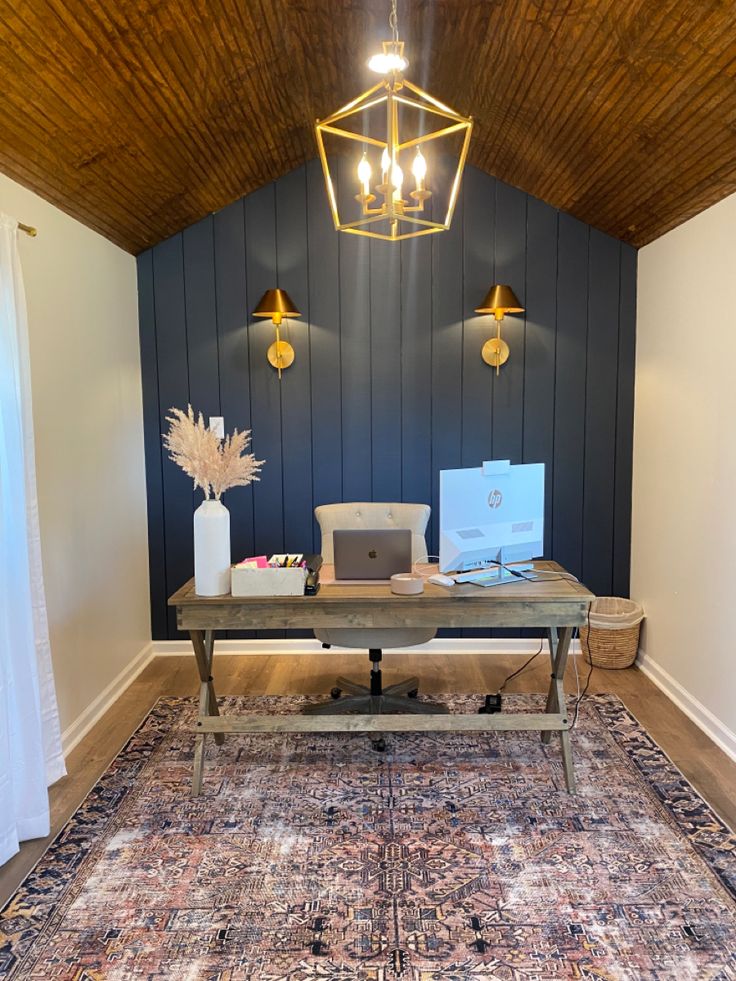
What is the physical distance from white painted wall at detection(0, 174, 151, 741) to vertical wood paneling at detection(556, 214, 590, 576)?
8.02ft

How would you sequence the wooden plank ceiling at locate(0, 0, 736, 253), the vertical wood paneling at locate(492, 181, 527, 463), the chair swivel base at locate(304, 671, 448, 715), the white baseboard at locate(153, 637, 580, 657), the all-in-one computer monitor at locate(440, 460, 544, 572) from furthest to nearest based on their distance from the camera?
the white baseboard at locate(153, 637, 580, 657)
the vertical wood paneling at locate(492, 181, 527, 463)
the chair swivel base at locate(304, 671, 448, 715)
the all-in-one computer monitor at locate(440, 460, 544, 572)
the wooden plank ceiling at locate(0, 0, 736, 253)

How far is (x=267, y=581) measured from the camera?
2.49 metres

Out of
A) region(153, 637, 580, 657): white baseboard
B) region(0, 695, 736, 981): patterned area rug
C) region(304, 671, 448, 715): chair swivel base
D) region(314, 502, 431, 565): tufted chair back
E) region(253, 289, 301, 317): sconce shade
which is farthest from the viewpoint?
region(153, 637, 580, 657): white baseboard

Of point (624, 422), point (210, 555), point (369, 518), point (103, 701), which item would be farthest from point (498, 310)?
point (103, 701)

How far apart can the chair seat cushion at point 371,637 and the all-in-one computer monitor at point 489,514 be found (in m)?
0.49

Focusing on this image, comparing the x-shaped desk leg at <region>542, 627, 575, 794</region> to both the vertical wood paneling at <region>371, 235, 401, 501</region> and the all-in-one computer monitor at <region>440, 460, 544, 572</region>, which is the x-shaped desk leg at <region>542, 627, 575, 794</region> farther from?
the vertical wood paneling at <region>371, 235, 401, 501</region>

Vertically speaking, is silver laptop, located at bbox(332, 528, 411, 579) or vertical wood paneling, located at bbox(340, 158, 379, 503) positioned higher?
vertical wood paneling, located at bbox(340, 158, 379, 503)

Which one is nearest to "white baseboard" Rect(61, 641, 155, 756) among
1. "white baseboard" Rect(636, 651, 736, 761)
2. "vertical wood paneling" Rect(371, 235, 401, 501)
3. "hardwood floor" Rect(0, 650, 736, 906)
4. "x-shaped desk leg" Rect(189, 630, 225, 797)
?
"hardwood floor" Rect(0, 650, 736, 906)

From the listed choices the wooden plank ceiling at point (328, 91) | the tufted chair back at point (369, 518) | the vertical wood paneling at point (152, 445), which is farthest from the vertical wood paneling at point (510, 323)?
the vertical wood paneling at point (152, 445)

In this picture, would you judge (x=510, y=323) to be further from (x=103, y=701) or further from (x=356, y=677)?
(x=103, y=701)

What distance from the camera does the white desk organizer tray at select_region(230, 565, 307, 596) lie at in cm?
249

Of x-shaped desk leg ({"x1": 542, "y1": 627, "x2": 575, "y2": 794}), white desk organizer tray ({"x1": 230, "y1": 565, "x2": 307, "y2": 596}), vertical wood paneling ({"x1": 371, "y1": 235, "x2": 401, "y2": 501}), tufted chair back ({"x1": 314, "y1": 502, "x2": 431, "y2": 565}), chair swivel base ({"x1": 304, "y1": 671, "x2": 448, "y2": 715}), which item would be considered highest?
vertical wood paneling ({"x1": 371, "y1": 235, "x2": 401, "y2": 501})

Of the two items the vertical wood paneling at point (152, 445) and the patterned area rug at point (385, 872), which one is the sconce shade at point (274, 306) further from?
the patterned area rug at point (385, 872)

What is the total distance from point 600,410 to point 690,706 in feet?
5.55
